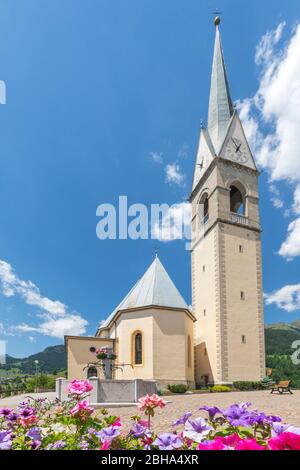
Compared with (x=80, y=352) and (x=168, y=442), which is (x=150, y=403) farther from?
(x=80, y=352)

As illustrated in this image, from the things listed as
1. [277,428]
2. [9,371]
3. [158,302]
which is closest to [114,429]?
[277,428]

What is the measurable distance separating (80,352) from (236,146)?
22.8 m

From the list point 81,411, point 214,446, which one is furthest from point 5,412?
point 214,446

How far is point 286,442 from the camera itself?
69.1 inches

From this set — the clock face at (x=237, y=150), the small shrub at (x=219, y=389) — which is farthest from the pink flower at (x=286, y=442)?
the clock face at (x=237, y=150)

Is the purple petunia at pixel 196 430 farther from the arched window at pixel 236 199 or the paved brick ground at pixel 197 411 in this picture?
the arched window at pixel 236 199

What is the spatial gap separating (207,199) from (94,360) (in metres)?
17.0

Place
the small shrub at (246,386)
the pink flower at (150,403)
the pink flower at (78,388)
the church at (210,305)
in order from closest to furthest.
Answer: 1. the pink flower at (150,403)
2. the pink flower at (78,388)
3. the small shrub at (246,386)
4. the church at (210,305)

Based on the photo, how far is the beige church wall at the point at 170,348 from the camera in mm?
26703

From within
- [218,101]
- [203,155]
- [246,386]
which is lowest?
[246,386]

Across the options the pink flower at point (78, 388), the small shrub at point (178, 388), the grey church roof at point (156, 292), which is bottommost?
the small shrub at point (178, 388)

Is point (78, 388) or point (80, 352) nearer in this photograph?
point (78, 388)

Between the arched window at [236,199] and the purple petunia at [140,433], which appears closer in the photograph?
the purple petunia at [140,433]
